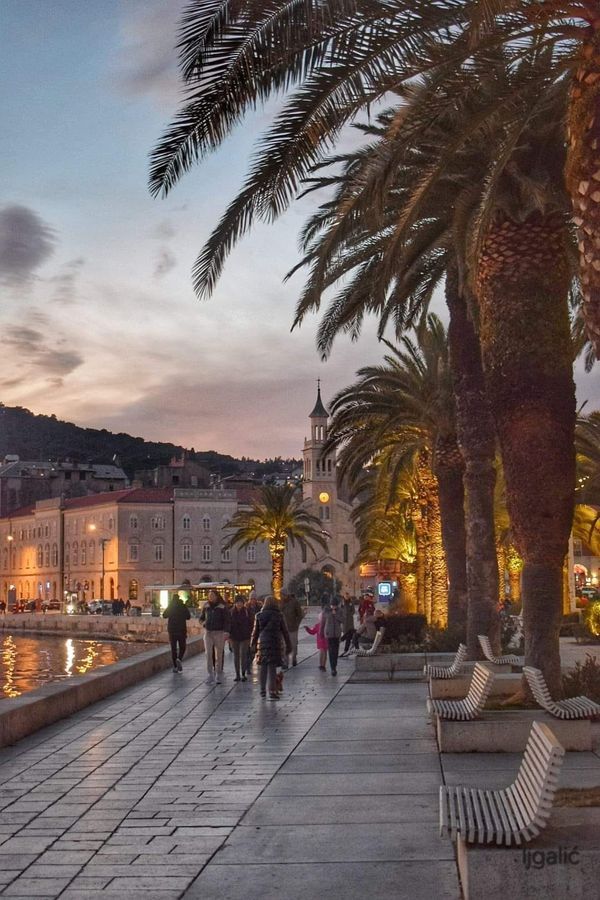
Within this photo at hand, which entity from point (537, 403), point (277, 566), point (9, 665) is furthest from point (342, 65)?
point (277, 566)

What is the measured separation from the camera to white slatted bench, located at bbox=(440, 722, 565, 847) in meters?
6.39

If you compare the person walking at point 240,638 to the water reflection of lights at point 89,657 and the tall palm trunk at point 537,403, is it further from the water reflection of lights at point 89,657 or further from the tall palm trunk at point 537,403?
the water reflection of lights at point 89,657

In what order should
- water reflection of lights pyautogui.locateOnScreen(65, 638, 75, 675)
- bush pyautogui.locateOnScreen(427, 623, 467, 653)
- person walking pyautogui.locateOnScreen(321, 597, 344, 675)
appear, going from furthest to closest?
water reflection of lights pyautogui.locateOnScreen(65, 638, 75, 675), bush pyautogui.locateOnScreen(427, 623, 467, 653), person walking pyautogui.locateOnScreen(321, 597, 344, 675)

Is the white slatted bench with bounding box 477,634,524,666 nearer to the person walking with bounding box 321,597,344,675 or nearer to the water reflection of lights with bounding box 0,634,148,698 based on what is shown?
the person walking with bounding box 321,597,344,675

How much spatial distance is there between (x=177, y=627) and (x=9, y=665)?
2409 cm

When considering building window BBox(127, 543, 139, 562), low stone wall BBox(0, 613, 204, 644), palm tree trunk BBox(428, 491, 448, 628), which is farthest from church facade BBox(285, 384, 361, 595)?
palm tree trunk BBox(428, 491, 448, 628)

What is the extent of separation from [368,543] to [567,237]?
177ft

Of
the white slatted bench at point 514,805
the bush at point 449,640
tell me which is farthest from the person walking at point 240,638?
the white slatted bench at point 514,805

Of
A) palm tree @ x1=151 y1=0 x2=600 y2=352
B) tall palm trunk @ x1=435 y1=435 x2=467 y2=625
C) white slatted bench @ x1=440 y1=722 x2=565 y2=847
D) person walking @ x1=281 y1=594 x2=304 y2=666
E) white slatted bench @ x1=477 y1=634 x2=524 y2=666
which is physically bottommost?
white slatted bench @ x1=440 y1=722 x2=565 y2=847

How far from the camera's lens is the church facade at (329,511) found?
153m

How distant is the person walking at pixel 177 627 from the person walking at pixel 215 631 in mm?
2619

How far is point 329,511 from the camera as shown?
162 metres

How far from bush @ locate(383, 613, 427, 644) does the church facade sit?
11809 cm

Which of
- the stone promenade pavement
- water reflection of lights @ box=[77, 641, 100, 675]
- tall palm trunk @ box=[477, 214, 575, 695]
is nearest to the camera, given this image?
the stone promenade pavement
